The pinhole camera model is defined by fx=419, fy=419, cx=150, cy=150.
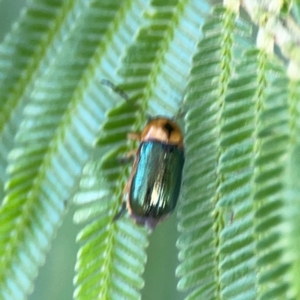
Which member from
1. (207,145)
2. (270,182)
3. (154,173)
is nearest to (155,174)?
(154,173)

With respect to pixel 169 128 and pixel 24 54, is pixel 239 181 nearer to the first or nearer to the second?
pixel 169 128

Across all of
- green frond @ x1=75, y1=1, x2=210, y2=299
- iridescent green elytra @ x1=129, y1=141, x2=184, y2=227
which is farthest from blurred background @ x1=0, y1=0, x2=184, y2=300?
green frond @ x1=75, y1=1, x2=210, y2=299

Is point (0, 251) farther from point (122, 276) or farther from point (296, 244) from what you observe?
point (296, 244)

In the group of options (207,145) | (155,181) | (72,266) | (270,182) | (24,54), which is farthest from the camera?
(72,266)

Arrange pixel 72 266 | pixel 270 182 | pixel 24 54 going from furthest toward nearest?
pixel 72 266 → pixel 24 54 → pixel 270 182

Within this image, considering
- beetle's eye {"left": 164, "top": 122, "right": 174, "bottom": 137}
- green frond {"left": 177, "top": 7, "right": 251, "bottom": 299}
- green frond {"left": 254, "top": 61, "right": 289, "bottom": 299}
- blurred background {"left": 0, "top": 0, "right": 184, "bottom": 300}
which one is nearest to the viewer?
green frond {"left": 254, "top": 61, "right": 289, "bottom": 299}

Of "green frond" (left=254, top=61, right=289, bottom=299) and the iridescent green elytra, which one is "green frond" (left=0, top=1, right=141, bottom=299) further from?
"green frond" (left=254, top=61, right=289, bottom=299)

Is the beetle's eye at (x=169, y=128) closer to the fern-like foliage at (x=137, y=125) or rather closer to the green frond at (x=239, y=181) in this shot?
the fern-like foliage at (x=137, y=125)
